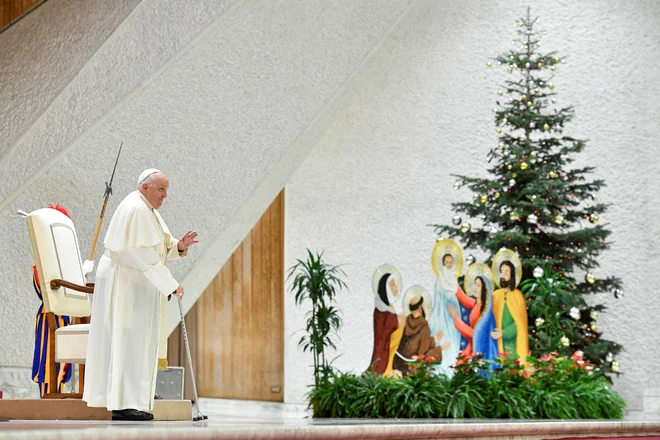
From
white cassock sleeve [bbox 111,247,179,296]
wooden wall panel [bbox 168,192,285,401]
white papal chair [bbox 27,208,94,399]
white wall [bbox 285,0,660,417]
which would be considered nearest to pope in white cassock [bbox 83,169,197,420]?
white cassock sleeve [bbox 111,247,179,296]

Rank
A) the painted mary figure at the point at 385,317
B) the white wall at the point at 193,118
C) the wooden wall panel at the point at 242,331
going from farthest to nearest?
the wooden wall panel at the point at 242,331 → the painted mary figure at the point at 385,317 → the white wall at the point at 193,118

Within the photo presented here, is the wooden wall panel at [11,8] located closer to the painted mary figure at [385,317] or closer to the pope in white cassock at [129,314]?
the painted mary figure at [385,317]

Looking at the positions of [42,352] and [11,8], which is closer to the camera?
[42,352]

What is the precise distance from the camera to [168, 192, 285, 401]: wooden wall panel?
36.7 feet

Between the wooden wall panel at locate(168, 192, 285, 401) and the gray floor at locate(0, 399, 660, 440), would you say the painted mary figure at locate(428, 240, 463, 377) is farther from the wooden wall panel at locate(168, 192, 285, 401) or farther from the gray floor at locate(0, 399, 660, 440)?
the gray floor at locate(0, 399, 660, 440)

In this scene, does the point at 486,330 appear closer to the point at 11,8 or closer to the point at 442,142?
the point at 442,142

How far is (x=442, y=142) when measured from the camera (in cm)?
1182

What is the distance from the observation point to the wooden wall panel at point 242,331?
1119 cm

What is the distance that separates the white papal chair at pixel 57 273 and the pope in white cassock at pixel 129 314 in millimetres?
558

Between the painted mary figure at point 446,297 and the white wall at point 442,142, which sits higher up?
the white wall at point 442,142

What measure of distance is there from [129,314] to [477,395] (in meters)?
3.73

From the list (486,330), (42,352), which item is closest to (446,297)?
(486,330)

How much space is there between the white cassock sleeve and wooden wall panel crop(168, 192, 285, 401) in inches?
260

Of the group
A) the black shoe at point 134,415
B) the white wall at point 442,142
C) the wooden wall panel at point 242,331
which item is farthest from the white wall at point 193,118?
the white wall at point 442,142
